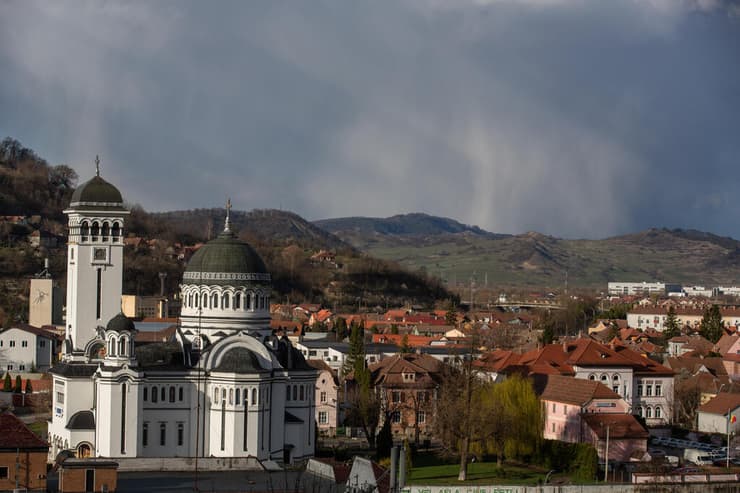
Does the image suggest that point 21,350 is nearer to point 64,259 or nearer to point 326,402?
point 326,402

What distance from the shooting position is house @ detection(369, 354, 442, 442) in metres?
75.4

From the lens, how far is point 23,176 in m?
195

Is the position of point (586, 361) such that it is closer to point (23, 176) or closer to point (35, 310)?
point (35, 310)

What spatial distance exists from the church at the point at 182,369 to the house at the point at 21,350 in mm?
36748

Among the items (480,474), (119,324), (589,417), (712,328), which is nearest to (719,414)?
(589,417)

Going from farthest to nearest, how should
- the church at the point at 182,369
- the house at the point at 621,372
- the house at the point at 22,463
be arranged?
the house at the point at 621,372
the church at the point at 182,369
the house at the point at 22,463

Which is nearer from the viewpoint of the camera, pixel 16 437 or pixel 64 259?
pixel 16 437

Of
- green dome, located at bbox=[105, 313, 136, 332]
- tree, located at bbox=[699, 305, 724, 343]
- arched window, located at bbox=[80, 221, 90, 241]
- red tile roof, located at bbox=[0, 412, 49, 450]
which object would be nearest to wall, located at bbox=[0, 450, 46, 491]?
red tile roof, located at bbox=[0, 412, 49, 450]

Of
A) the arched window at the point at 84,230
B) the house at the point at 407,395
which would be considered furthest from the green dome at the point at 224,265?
the house at the point at 407,395

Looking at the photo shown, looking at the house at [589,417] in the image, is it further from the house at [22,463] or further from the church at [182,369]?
the house at [22,463]

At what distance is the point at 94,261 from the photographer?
218 feet

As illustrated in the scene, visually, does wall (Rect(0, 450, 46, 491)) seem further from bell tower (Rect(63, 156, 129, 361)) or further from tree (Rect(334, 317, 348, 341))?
tree (Rect(334, 317, 348, 341))

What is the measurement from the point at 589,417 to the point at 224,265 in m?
18.7

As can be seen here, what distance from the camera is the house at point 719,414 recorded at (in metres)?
76.6
